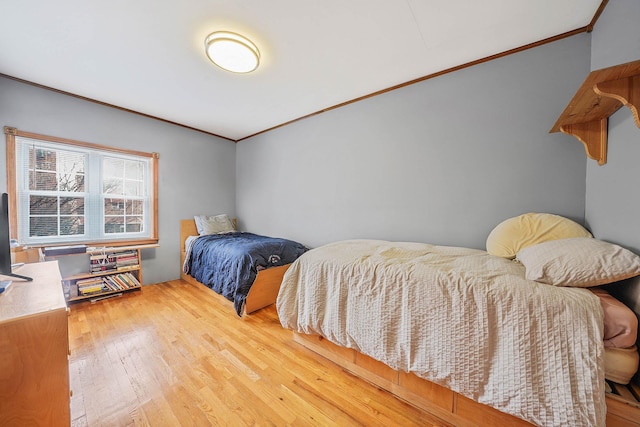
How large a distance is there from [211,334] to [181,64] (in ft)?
8.09

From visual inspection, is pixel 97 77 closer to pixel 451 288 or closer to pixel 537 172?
pixel 451 288

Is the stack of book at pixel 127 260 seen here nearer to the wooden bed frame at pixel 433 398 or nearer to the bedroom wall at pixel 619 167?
the wooden bed frame at pixel 433 398

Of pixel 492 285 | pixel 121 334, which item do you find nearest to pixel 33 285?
pixel 121 334

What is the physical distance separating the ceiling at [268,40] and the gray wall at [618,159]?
10.3 inches

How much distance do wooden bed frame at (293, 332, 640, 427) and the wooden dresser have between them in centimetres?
139

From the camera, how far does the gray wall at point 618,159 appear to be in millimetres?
1051

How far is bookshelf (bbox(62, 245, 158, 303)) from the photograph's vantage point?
2.60 meters

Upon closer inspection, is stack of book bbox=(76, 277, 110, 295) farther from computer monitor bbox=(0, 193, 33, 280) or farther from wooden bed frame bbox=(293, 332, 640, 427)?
wooden bed frame bbox=(293, 332, 640, 427)

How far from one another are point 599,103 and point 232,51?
7.56 feet

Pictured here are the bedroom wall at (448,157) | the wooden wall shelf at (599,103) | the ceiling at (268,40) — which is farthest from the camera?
the bedroom wall at (448,157)

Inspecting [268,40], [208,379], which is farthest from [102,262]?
[268,40]

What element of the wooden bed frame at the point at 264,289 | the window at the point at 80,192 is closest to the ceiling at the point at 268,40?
the window at the point at 80,192

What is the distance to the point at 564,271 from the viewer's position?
1043 millimetres

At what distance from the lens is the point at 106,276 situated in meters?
2.79
